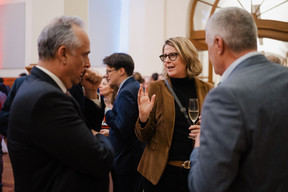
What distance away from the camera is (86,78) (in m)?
1.86

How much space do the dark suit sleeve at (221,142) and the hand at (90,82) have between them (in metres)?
0.98

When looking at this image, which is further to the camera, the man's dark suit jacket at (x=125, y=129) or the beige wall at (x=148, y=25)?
the beige wall at (x=148, y=25)

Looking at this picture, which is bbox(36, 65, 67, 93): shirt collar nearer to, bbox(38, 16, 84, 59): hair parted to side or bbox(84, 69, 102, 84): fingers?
bbox(38, 16, 84, 59): hair parted to side

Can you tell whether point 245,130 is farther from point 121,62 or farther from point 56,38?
point 121,62

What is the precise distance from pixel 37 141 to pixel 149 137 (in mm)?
1133

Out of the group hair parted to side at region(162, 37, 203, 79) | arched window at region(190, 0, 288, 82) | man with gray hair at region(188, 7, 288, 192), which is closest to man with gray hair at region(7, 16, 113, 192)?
man with gray hair at region(188, 7, 288, 192)

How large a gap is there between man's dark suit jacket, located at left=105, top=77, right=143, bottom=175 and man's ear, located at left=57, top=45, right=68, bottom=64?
1243 millimetres

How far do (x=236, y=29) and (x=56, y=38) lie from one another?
2.63 ft

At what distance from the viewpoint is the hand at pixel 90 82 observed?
6.13 ft

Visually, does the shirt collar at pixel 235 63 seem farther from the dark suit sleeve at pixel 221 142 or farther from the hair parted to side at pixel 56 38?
the hair parted to side at pixel 56 38

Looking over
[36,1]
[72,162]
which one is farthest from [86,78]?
[36,1]

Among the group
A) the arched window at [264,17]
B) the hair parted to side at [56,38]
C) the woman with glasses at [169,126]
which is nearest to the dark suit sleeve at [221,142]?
the hair parted to side at [56,38]

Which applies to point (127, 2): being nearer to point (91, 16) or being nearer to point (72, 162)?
point (91, 16)

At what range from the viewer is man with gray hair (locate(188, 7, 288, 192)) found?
1.05m
